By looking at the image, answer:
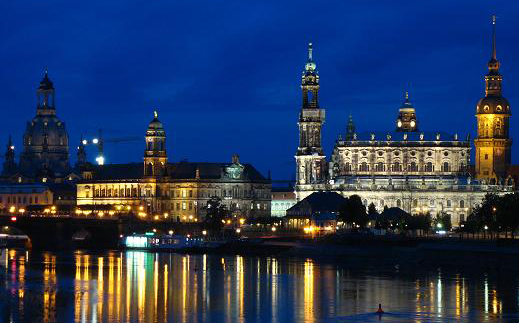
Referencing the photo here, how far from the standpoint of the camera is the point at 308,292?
105m

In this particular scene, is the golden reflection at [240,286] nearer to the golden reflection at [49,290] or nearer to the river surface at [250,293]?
the river surface at [250,293]

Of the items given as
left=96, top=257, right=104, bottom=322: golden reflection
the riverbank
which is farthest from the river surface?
the riverbank

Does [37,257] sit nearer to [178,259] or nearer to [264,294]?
[178,259]

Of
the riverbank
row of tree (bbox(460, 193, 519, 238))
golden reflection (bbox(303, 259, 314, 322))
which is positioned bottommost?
golden reflection (bbox(303, 259, 314, 322))

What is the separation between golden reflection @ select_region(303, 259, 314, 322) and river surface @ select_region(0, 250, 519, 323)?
0.23 feet

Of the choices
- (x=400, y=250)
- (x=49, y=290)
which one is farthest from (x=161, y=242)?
(x=49, y=290)

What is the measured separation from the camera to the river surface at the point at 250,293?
8950 cm

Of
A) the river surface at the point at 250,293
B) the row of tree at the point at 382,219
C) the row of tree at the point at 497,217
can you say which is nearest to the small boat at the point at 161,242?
the row of tree at the point at 382,219

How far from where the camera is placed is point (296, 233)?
192 metres

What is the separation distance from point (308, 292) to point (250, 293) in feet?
13.6

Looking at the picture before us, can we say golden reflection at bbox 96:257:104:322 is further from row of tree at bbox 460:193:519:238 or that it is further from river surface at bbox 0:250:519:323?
row of tree at bbox 460:193:519:238

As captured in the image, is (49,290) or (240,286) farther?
(240,286)

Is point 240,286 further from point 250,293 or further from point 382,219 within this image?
point 382,219

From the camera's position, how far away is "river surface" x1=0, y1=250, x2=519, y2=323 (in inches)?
3524
